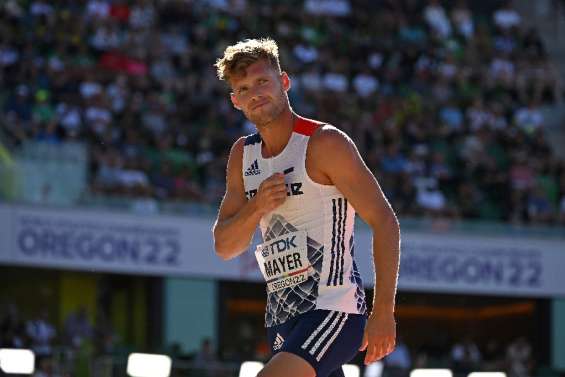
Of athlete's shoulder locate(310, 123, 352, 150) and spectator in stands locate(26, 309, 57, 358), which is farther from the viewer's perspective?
spectator in stands locate(26, 309, 57, 358)

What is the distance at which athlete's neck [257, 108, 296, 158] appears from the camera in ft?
19.4

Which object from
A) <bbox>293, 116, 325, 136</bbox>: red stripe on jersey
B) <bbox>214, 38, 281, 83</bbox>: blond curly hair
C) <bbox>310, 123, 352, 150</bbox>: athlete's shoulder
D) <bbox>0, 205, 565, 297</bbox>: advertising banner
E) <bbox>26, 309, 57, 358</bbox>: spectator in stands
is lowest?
<bbox>26, 309, 57, 358</bbox>: spectator in stands

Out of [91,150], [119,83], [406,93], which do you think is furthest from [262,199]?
[406,93]

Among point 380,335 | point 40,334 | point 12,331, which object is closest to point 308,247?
point 380,335

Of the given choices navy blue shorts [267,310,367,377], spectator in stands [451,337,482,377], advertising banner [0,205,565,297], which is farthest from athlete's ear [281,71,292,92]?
advertising banner [0,205,565,297]

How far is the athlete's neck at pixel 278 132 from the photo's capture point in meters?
5.91

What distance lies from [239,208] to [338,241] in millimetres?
517

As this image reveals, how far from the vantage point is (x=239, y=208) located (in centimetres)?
610

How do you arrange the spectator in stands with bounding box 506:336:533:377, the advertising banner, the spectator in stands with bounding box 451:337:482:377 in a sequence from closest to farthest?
the spectator in stands with bounding box 451:337:482:377 → the advertising banner → the spectator in stands with bounding box 506:336:533:377

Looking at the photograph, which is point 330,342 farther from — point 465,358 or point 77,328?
point 465,358

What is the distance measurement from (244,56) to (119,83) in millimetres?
16664

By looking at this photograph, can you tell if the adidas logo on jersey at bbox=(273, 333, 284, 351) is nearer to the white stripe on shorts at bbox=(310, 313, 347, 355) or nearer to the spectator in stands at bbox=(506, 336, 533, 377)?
the white stripe on shorts at bbox=(310, 313, 347, 355)

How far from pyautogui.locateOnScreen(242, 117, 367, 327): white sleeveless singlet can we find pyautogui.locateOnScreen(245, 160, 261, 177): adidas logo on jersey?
14 cm

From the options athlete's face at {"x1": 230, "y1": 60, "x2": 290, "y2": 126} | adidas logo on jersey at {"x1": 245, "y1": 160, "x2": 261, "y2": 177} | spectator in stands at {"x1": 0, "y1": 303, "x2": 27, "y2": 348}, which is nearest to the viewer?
athlete's face at {"x1": 230, "y1": 60, "x2": 290, "y2": 126}
